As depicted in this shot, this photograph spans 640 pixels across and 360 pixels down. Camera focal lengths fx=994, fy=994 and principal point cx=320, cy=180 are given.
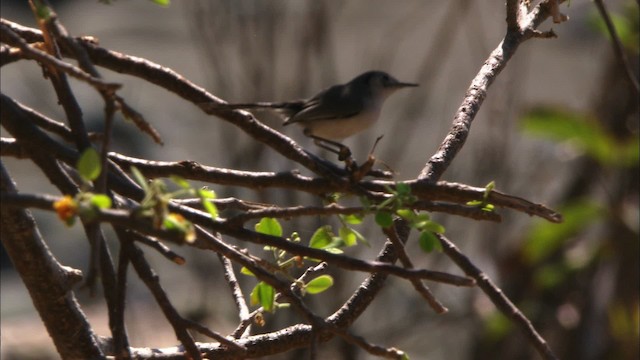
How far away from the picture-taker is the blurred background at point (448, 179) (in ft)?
17.3

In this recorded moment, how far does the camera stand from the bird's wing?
11.3ft

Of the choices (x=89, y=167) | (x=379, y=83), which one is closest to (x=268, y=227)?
(x=89, y=167)

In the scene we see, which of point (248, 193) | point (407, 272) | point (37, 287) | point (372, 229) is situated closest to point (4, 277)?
point (248, 193)

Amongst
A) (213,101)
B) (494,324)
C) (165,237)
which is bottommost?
(165,237)

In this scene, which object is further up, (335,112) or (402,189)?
(335,112)

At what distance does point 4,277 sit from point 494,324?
4268 millimetres

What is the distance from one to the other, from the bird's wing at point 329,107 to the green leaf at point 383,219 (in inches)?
79.5

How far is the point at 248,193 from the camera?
6.07 metres

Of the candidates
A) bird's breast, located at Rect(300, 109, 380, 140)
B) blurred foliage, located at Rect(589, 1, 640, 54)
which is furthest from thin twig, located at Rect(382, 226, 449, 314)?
blurred foliage, located at Rect(589, 1, 640, 54)

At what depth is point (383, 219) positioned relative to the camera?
53.9 inches

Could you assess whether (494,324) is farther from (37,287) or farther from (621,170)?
(37,287)

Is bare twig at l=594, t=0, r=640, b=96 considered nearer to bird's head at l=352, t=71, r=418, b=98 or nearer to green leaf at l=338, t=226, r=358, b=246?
green leaf at l=338, t=226, r=358, b=246

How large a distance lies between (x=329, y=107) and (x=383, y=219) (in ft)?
7.12

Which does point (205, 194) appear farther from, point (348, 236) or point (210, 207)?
point (348, 236)
